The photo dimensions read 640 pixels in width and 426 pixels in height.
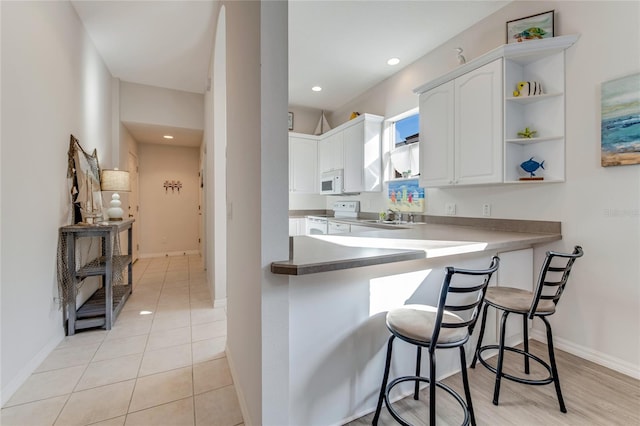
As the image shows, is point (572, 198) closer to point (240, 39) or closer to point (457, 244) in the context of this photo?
point (457, 244)

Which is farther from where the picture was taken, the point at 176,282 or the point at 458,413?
the point at 176,282

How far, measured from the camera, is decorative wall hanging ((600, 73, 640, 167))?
1.80 metres

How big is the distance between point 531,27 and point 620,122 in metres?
1.02

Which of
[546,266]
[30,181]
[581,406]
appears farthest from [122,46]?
[581,406]

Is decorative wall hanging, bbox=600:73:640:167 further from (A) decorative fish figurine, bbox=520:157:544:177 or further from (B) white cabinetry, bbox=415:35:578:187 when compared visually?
(A) decorative fish figurine, bbox=520:157:544:177

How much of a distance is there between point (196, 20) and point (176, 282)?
3316mm

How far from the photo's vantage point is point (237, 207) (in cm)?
166

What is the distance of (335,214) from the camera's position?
491 centimetres

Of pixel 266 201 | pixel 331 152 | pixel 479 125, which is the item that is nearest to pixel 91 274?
pixel 266 201

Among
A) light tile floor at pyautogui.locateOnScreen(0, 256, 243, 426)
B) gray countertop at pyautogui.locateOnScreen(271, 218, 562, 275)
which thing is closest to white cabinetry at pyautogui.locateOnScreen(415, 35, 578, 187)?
gray countertop at pyautogui.locateOnScreen(271, 218, 562, 275)

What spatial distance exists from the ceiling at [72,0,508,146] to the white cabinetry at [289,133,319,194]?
102cm

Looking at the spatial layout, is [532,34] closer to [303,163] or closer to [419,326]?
[419,326]

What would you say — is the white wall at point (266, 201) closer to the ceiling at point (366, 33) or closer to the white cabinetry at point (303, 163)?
the ceiling at point (366, 33)

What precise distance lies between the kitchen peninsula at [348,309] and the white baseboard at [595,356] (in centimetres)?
110
